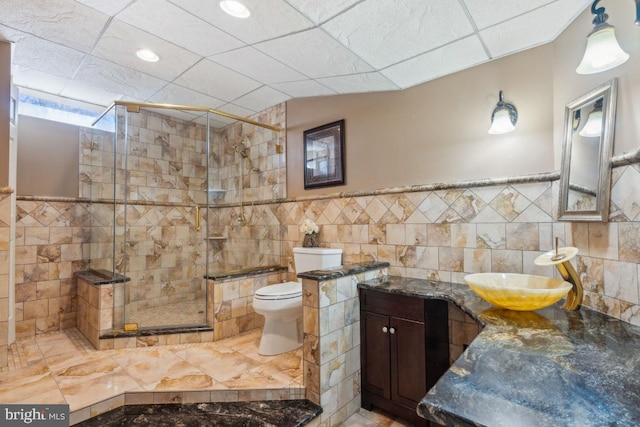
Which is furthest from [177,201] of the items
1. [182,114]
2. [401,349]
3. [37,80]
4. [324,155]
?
[401,349]

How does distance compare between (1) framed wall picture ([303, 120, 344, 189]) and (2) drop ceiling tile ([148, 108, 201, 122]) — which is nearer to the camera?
(1) framed wall picture ([303, 120, 344, 189])

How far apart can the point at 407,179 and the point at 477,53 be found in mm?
947

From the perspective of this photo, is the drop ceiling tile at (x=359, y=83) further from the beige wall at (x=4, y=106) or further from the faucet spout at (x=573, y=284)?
the beige wall at (x=4, y=106)

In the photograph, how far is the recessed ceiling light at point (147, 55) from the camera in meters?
2.26

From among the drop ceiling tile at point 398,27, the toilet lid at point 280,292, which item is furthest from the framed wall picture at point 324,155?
the toilet lid at point 280,292

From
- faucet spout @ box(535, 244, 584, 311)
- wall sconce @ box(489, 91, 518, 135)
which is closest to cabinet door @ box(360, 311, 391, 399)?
faucet spout @ box(535, 244, 584, 311)

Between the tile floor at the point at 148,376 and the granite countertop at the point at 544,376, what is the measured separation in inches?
45.7

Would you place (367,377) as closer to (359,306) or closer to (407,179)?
(359,306)

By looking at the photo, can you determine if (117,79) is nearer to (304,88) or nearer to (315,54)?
(304,88)

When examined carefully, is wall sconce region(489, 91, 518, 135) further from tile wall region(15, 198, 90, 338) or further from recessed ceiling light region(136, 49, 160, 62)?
tile wall region(15, 198, 90, 338)

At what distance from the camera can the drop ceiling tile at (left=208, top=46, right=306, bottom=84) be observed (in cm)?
223

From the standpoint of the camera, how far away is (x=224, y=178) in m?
4.02

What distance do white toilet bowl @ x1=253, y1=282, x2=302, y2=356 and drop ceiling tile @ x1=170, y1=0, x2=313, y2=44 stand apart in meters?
1.85

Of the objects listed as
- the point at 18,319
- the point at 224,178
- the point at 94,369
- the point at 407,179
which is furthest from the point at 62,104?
the point at 407,179
